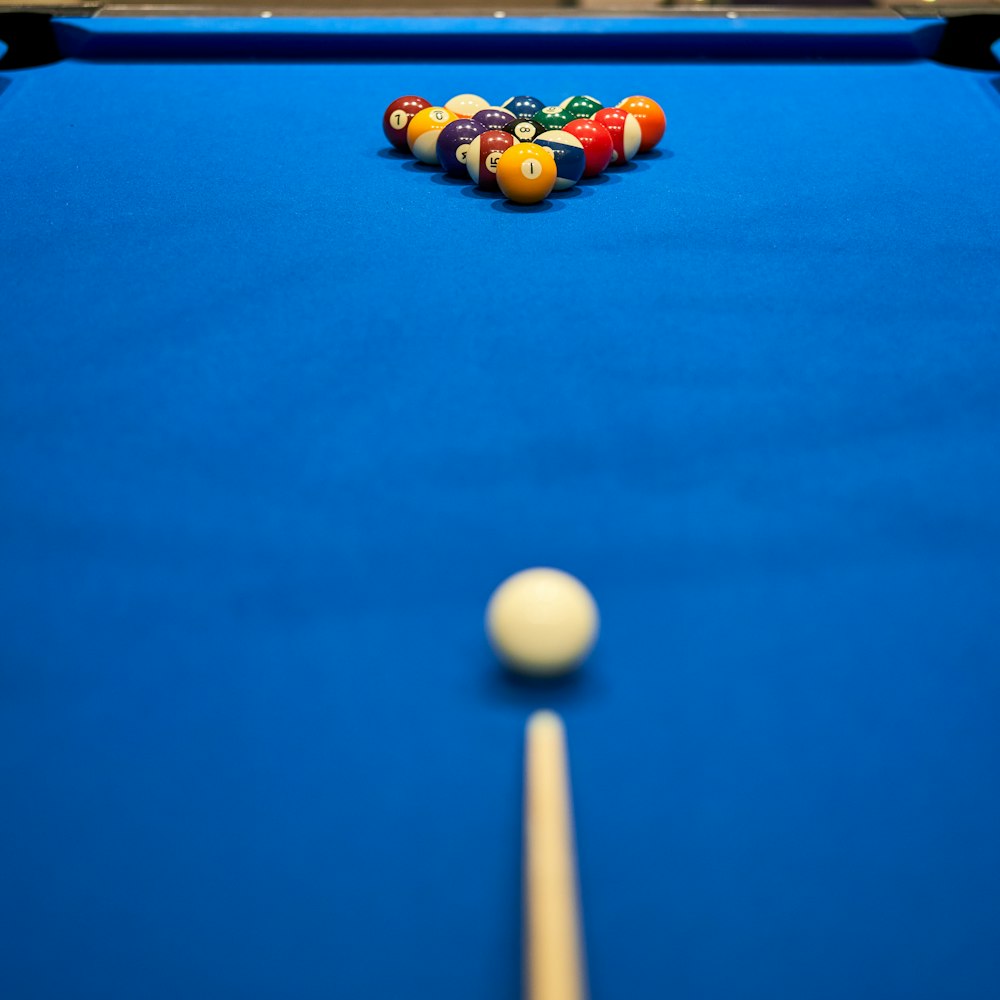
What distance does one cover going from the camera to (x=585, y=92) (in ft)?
11.9

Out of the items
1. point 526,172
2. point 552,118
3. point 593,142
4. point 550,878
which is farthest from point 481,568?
point 552,118

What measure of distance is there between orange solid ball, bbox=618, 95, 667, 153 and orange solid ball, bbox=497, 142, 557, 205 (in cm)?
38

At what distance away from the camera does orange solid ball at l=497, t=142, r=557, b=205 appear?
2754mm

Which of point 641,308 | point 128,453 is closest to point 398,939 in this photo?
point 128,453

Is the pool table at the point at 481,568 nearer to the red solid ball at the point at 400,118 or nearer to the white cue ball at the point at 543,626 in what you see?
the white cue ball at the point at 543,626

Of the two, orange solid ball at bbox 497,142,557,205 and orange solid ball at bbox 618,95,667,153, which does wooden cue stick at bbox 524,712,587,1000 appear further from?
orange solid ball at bbox 618,95,667,153

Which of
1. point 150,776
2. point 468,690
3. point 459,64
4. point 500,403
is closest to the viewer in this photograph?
point 150,776

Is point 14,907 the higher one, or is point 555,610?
point 555,610

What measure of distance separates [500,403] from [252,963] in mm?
1077

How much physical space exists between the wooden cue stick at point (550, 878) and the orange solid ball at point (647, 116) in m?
2.23

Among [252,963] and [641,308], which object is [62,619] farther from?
[641,308]

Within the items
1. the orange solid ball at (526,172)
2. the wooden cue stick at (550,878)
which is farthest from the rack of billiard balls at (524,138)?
the wooden cue stick at (550,878)

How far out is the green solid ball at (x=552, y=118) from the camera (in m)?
3.06

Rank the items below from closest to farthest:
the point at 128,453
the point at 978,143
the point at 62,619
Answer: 1. the point at 62,619
2. the point at 128,453
3. the point at 978,143
